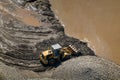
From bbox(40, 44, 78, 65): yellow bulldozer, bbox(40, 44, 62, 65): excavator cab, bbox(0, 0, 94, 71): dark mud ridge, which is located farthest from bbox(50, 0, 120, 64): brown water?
bbox(40, 44, 62, 65): excavator cab

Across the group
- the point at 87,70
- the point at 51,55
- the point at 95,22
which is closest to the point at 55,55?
the point at 51,55

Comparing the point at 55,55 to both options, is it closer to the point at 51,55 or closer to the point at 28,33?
the point at 51,55

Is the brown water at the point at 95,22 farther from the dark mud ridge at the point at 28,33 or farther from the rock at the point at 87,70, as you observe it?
the rock at the point at 87,70

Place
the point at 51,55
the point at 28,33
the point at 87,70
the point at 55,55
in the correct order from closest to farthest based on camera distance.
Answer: the point at 87,70
the point at 55,55
the point at 51,55
the point at 28,33

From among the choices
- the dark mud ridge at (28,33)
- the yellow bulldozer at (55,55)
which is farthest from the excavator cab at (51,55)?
the dark mud ridge at (28,33)

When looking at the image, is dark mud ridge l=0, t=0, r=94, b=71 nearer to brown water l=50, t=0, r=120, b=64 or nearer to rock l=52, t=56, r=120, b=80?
brown water l=50, t=0, r=120, b=64

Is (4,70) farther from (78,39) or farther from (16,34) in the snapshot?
(78,39)

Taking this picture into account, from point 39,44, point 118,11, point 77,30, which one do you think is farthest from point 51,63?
point 118,11
